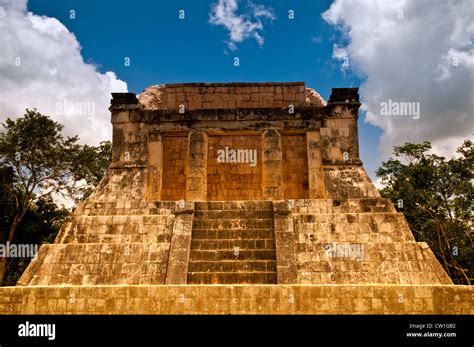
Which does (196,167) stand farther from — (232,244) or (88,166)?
(88,166)

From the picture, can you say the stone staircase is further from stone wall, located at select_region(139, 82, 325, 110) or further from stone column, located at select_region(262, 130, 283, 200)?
stone wall, located at select_region(139, 82, 325, 110)

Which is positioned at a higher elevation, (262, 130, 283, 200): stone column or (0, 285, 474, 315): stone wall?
(262, 130, 283, 200): stone column

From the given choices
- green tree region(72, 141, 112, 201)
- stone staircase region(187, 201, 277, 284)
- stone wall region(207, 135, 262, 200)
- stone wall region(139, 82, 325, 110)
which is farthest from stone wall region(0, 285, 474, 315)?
green tree region(72, 141, 112, 201)

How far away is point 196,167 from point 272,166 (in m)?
2.15

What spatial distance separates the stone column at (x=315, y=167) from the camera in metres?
11.9

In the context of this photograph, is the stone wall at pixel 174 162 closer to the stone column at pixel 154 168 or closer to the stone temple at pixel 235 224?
the stone temple at pixel 235 224

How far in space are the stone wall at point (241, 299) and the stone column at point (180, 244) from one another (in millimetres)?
1440

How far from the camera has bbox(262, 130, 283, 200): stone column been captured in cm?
1163

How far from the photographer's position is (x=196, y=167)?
11.8 m

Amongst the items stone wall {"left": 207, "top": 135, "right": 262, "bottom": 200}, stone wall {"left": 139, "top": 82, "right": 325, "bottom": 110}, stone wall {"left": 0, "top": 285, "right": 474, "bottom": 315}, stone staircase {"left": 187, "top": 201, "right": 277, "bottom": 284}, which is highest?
stone wall {"left": 139, "top": 82, "right": 325, "bottom": 110}

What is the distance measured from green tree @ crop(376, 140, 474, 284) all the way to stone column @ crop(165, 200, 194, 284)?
12414 millimetres

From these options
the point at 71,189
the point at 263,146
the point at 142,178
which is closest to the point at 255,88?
the point at 263,146

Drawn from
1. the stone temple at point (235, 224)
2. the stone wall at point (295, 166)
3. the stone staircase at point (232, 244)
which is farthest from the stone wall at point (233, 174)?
the stone staircase at point (232, 244)

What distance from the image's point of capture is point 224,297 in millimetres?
6703
